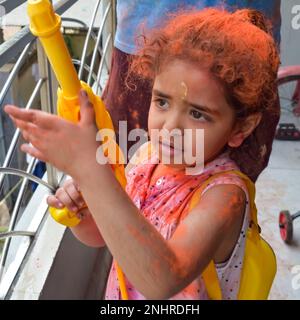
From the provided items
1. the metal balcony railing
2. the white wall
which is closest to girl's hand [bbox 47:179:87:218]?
the metal balcony railing

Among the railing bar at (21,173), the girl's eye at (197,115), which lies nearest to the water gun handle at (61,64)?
the girl's eye at (197,115)

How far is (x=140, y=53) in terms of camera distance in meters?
0.74

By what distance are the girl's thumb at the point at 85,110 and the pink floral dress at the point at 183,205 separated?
20 centimetres

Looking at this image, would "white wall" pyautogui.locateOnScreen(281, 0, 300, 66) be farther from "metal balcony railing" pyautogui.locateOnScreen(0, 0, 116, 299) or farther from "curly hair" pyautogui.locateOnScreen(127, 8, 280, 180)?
"curly hair" pyautogui.locateOnScreen(127, 8, 280, 180)

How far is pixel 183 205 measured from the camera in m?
0.66

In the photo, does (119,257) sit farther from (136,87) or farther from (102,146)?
(136,87)

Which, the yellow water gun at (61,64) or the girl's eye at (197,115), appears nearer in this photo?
the yellow water gun at (61,64)

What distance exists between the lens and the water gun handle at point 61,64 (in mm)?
475

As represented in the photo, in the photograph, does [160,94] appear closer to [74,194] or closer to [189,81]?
[189,81]

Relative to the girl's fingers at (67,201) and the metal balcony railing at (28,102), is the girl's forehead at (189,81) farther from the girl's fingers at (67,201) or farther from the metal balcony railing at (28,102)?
the metal balcony railing at (28,102)

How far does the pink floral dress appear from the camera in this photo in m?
0.66

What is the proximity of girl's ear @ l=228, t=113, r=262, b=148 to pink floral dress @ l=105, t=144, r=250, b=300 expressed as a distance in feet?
0.08

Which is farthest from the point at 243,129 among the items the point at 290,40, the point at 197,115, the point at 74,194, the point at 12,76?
the point at 290,40

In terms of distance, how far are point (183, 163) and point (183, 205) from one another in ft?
0.18
